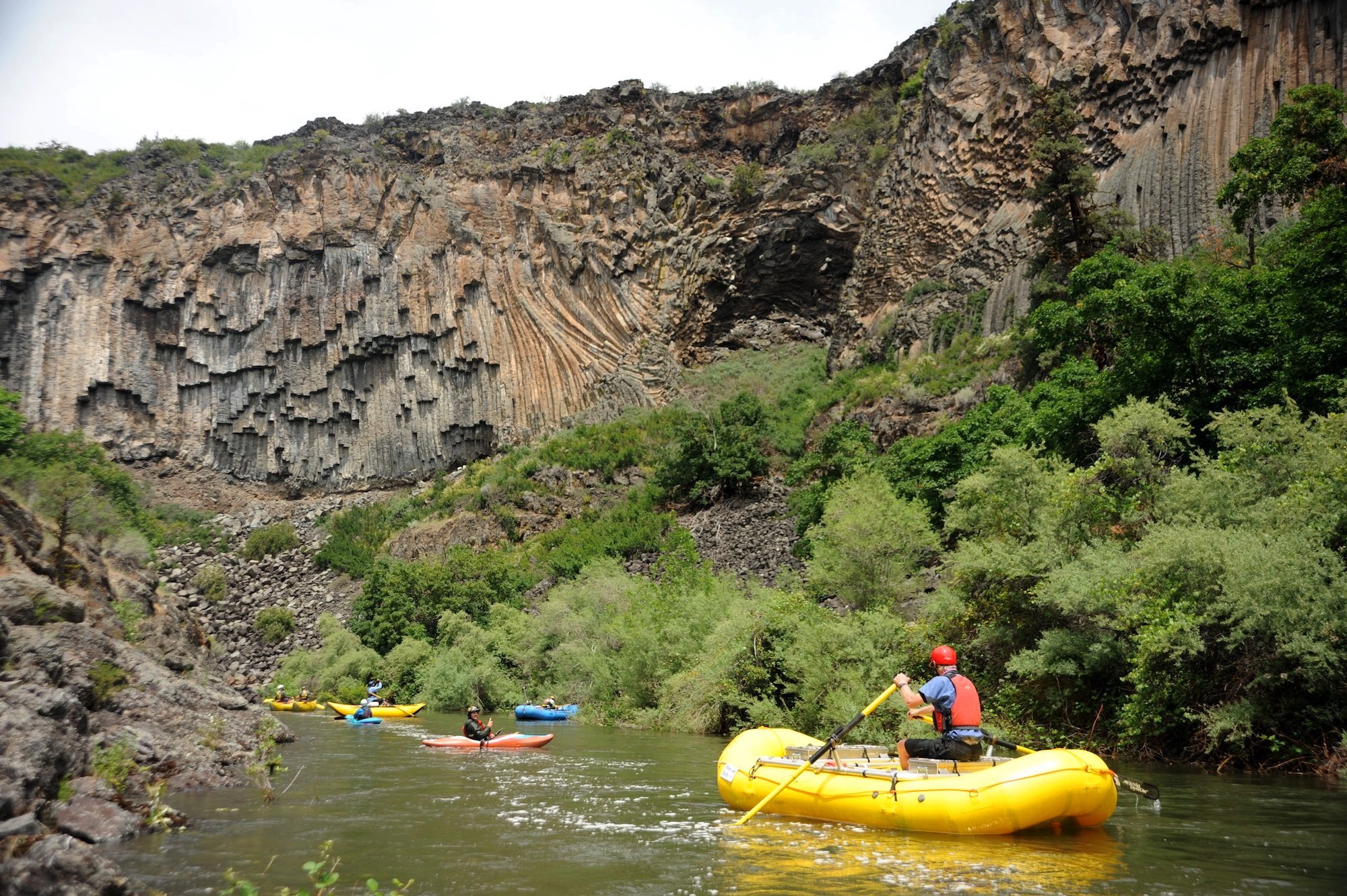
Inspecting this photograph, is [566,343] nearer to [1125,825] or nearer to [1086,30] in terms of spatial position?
[1086,30]

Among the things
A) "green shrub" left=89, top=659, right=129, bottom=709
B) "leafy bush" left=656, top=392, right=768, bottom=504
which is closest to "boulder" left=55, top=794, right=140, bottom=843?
"green shrub" left=89, top=659, right=129, bottom=709

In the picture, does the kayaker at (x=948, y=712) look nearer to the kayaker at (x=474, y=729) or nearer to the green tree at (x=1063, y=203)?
the kayaker at (x=474, y=729)

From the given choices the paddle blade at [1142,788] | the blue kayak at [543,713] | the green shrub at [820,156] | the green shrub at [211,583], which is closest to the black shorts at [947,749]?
the paddle blade at [1142,788]

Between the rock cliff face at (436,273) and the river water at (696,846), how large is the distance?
43890 mm

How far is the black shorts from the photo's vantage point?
11.3m

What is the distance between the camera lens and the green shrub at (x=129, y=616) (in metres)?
19.4

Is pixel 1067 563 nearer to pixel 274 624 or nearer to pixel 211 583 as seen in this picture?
pixel 274 624

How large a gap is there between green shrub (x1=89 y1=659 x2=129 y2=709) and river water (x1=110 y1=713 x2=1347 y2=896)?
1858 millimetres

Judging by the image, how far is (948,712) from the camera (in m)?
11.4

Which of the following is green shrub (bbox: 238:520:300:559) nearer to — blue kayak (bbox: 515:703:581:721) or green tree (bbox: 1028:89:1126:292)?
blue kayak (bbox: 515:703:581:721)

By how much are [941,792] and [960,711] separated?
1.24m

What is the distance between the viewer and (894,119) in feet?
190

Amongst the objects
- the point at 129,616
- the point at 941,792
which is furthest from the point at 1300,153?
the point at 129,616

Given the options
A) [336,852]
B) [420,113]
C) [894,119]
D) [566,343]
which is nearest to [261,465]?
[566,343]
